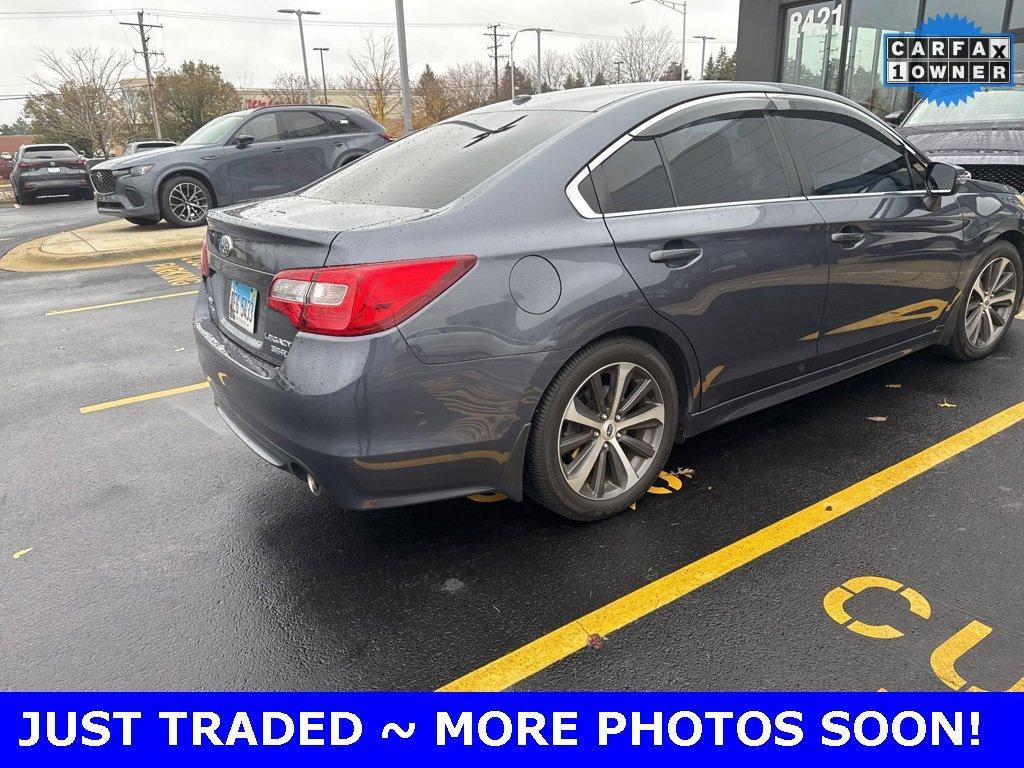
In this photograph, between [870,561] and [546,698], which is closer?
[546,698]

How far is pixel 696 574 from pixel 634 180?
4.96ft

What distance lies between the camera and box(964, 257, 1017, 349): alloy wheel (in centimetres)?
473

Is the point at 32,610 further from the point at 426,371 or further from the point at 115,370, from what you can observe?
the point at 115,370

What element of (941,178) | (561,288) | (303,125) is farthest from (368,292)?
(303,125)

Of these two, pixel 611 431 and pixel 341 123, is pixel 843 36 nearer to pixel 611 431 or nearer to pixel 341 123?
pixel 341 123

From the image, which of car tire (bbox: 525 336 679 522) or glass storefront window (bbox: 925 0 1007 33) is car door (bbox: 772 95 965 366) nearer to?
car tire (bbox: 525 336 679 522)

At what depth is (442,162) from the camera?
3.27 m

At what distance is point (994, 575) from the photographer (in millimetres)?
2730

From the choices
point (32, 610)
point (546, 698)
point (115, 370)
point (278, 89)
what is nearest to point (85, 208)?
point (115, 370)

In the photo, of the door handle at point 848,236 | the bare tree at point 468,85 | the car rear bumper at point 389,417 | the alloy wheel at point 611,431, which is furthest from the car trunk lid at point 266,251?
the bare tree at point 468,85

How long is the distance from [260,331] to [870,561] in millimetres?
2356

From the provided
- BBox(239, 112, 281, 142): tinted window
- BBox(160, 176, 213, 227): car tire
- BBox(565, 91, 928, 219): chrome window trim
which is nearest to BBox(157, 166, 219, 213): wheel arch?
BBox(160, 176, 213, 227): car tire

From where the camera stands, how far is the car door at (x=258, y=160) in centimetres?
1181

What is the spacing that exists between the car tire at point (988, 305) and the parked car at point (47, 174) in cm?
2376
